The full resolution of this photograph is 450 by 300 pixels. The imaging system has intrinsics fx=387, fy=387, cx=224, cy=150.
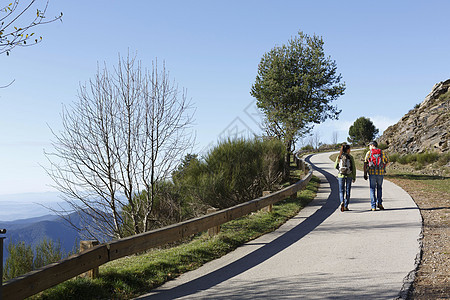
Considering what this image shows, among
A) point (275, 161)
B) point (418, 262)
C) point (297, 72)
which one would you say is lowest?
point (418, 262)

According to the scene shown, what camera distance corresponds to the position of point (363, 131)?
259ft

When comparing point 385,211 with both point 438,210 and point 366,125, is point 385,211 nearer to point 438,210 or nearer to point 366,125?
point 438,210

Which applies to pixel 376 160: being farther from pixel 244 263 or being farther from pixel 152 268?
pixel 152 268

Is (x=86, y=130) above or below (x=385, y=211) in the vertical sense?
above

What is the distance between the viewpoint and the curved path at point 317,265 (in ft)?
16.7

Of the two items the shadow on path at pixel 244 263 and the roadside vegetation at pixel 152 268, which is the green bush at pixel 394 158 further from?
the roadside vegetation at pixel 152 268

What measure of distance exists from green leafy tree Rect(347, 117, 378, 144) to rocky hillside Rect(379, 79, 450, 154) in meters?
34.9

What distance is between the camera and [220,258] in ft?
23.6

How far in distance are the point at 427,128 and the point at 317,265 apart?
113ft

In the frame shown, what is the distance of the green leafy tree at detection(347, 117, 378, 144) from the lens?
7900 centimetres

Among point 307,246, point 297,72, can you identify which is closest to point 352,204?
point 307,246

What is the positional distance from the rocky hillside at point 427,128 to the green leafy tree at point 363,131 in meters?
34.9

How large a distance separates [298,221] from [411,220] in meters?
2.91

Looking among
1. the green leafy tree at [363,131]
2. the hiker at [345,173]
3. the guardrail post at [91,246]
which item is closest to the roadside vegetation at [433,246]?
the hiker at [345,173]
